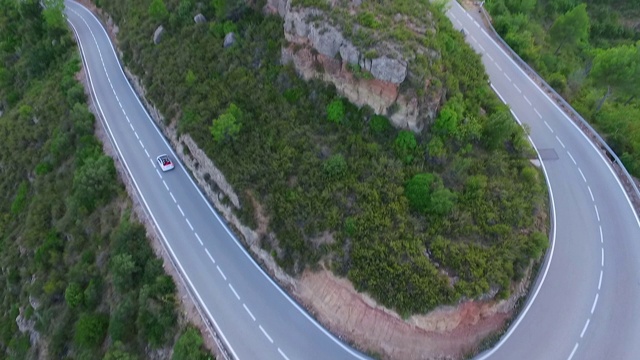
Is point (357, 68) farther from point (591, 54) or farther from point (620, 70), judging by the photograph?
point (591, 54)

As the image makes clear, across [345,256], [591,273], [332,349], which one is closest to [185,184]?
[345,256]

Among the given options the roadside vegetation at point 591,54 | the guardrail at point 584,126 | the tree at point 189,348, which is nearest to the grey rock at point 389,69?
the guardrail at point 584,126

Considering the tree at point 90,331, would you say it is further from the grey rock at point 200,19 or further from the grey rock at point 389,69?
the grey rock at point 200,19

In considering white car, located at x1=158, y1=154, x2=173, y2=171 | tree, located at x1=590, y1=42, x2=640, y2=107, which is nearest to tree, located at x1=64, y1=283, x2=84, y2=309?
white car, located at x1=158, y1=154, x2=173, y2=171

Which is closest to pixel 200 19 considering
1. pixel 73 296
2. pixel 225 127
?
pixel 225 127

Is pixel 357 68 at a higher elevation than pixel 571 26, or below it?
below
